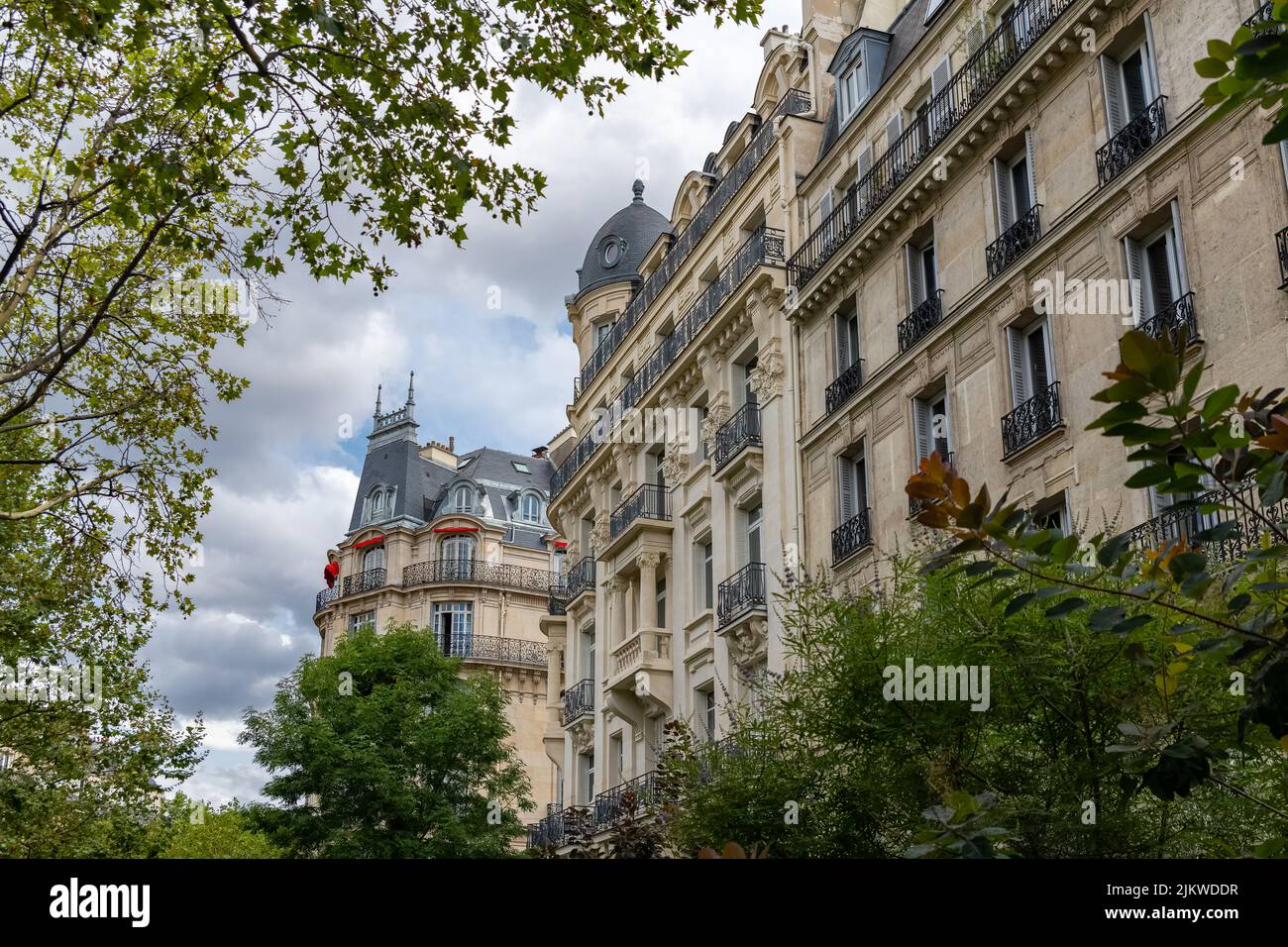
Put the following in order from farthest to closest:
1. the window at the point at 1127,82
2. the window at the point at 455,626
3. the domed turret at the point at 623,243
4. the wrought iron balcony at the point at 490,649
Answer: the window at the point at 455,626
the wrought iron balcony at the point at 490,649
the domed turret at the point at 623,243
the window at the point at 1127,82

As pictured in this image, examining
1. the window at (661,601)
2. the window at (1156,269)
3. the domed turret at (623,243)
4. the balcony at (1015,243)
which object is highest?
the domed turret at (623,243)

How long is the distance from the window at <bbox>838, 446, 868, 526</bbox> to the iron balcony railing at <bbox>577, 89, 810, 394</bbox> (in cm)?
786

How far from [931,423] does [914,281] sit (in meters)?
2.70

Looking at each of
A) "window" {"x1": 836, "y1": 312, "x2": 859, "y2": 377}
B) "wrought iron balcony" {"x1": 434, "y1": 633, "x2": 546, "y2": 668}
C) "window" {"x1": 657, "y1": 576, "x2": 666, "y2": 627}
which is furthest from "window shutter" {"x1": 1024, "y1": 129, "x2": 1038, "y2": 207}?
"wrought iron balcony" {"x1": 434, "y1": 633, "x2": 546, "y2": 668}

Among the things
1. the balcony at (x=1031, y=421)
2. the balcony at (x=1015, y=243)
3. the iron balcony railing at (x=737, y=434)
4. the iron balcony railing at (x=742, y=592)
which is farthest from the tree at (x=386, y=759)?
the balcony at (x=1015, y=243)

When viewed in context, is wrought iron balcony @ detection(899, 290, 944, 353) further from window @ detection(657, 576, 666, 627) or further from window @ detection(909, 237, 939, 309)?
window @ detection(657, 576, 666, 627)

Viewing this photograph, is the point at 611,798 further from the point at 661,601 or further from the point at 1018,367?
the point at 1018,367

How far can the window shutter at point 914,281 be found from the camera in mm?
22328

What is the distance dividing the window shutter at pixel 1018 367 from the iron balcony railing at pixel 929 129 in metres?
3.81

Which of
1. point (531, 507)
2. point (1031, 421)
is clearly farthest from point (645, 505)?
point (531, 507)

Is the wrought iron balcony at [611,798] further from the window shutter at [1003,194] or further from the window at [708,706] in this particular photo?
the window shutter at [1003,194]

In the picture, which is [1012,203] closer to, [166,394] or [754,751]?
[754,751]

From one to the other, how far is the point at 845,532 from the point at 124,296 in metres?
12.4

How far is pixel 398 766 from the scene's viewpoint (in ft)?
102
